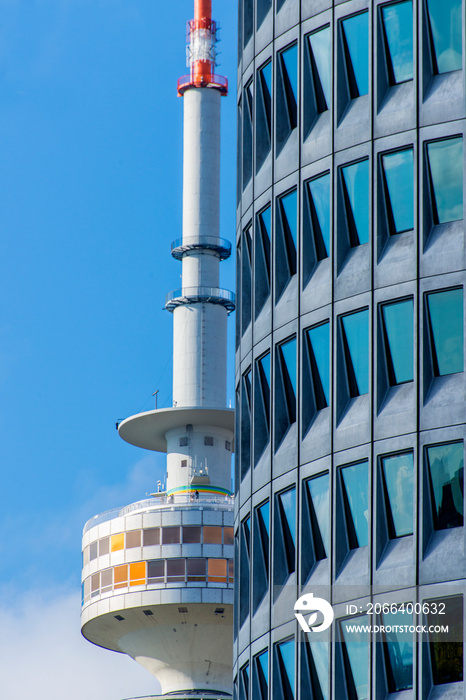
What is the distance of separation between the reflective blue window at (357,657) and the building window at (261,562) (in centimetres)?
565

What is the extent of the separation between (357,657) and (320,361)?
8869mm

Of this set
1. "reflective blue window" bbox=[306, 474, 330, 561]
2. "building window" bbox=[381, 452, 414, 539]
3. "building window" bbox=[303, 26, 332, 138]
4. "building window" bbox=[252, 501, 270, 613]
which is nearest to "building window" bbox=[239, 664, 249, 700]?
"building window" bbox=[252, 501, 270, 613]

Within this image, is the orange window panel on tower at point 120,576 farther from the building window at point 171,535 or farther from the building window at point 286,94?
the building window at point 286,94

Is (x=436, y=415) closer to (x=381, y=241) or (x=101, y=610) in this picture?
(x=381, y=241)

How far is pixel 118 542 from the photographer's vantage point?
12269 centimetres

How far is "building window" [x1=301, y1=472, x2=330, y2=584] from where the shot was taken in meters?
43.1

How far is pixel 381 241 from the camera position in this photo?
43500mm

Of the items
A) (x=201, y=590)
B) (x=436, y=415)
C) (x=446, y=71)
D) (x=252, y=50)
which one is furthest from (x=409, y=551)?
(x=201, y=590)

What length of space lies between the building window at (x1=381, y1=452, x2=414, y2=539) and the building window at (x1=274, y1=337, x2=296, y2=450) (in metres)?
Result: 5.95

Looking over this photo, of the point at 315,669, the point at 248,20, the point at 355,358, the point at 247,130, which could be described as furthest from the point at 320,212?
the point at 315,669

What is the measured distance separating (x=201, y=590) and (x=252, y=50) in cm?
7467

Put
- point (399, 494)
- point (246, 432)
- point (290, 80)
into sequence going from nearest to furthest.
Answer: point (399, 494) < point (290, 80) < point (246, 432)

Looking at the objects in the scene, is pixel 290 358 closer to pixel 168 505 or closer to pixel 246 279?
pixel 246 279

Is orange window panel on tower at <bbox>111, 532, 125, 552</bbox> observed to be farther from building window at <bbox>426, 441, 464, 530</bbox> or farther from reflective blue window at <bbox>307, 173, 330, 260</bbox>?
building window at <bbox>426, 441, 464, 530</bbox>
